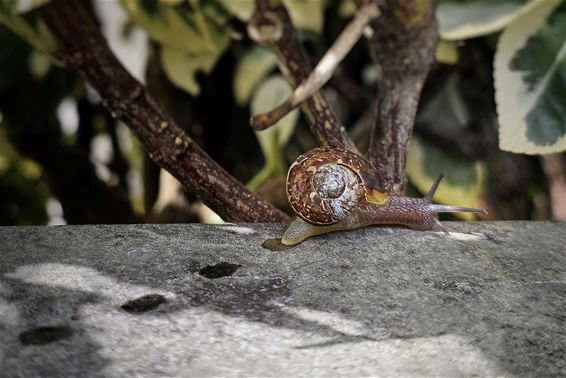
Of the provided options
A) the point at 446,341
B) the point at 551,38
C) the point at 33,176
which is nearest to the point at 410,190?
the point at 551,38

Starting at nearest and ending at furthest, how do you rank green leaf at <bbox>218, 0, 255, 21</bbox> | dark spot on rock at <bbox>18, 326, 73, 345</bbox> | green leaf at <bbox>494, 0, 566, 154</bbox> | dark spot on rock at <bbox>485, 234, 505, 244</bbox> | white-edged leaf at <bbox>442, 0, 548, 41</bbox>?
dark spot on rock at <bbox>18, 326, 73, 345</bbox> → dark spot on rock at <bbox>485, 234, 505, 244</bbox> → green leaf at <bbox>494, 0, 566, 154</bbox> → white-edged leaf at <bbox>442, 0, 548, 41</bbox> → green leaf at <bbox>218, 0, 255, 21</bbox>

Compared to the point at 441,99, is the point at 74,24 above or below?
above

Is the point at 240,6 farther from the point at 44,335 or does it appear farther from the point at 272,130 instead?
the point at 44,335

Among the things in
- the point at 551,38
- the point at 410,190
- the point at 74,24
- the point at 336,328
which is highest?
the point at 74,24

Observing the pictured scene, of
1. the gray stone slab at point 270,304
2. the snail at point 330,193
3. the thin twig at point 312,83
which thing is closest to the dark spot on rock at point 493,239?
the gray stone slab at point 270,304

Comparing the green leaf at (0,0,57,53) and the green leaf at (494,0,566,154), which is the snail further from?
the green leaf at (0,0,57,53)

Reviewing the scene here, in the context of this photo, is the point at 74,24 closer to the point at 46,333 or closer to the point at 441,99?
the point at 46,333

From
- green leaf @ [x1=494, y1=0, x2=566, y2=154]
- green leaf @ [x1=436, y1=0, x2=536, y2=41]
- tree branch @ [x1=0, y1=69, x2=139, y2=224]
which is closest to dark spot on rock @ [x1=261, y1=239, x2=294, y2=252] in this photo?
green leaf @ [x1=494, y1=0, x2=566, y2=154]
